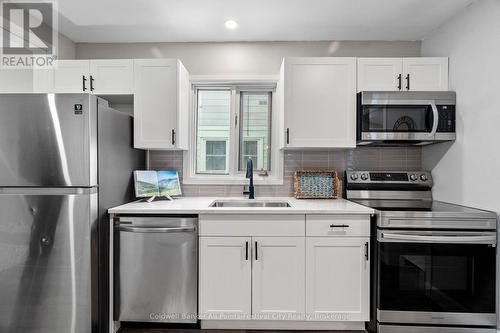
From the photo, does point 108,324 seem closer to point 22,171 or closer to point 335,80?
point 22,171

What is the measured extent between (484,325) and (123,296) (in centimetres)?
251

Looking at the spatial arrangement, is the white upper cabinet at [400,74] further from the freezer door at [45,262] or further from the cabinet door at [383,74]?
the freezer door at [45,262]

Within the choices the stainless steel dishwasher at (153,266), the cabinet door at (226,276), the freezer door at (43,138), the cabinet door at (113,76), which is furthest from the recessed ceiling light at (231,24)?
the cabinet door at (226,276)

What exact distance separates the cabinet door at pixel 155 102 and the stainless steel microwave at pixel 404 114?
1594mm

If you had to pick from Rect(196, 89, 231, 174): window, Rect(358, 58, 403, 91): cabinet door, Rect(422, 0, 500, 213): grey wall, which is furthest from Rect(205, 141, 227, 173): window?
Rect(422, 0, 500, 213): grey wall

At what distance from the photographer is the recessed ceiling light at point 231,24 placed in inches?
92.1

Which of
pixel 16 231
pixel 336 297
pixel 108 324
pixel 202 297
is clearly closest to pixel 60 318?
pixel 108 324

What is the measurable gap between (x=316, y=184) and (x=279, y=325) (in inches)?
48.9

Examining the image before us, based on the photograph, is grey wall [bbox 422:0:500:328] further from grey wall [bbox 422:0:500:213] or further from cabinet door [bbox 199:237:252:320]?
cabinet door [bbox 199:237:252:320]

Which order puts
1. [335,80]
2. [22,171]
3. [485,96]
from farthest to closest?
1. [335,80]
2. [485,96]
3. [22,171]

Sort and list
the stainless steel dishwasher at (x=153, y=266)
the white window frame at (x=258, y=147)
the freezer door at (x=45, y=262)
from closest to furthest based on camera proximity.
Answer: the freezer door at (x=45, y=262) → the stainless steel dishwasher at (x=153, y=266) → the white window frame at (x=258, y=147)

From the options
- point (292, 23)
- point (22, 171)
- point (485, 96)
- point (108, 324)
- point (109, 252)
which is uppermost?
point (292, 23)

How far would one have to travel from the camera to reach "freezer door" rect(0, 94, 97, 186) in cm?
177

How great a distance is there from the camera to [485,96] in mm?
1933
